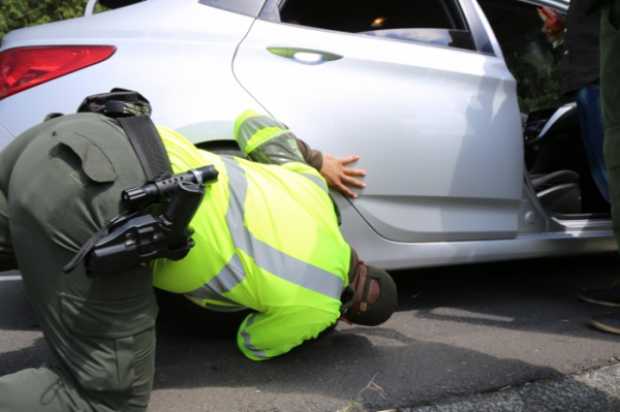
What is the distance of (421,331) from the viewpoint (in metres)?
2.52

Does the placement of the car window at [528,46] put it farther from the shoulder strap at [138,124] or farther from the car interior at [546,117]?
the shoulder strap at [138,124]

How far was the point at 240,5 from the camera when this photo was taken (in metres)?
2.35

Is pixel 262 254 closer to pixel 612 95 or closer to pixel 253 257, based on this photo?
pixel 253 257

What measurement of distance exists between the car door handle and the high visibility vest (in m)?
0.64

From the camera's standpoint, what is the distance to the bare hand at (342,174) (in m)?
2.28

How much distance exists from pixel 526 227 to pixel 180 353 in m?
1.57

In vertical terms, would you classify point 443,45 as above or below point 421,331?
above

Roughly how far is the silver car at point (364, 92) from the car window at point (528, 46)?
0.31m

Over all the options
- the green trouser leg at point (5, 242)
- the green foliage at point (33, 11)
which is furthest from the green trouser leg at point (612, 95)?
the green foliage at point (33, 11)

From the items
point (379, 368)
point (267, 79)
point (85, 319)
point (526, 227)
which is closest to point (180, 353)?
point (379, 368)

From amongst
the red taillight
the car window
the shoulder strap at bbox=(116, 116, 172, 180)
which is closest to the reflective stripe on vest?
the shoulder strap at bbox=(116, 116, 172, 180)

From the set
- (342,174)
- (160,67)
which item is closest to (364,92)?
(342,174)

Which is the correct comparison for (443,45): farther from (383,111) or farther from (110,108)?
(110,108)

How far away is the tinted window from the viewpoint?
7.68ft
